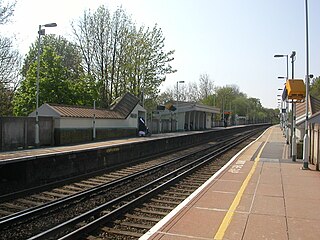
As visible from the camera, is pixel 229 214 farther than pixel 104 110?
No

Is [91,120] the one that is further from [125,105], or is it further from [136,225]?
[136,225]

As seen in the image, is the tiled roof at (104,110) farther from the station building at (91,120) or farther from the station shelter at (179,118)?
the station shelter at (179,118)

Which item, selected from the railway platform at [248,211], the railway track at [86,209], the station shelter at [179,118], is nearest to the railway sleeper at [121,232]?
the railway track at [86,209]

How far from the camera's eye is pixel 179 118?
63625 millimetres

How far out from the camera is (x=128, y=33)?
4900cm

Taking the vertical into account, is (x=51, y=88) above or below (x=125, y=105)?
above

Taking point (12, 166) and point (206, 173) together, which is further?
point (206, 173)

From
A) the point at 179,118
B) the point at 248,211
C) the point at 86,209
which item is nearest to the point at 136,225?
the point at 86,209

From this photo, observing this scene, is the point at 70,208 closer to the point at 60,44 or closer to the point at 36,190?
the point at 36,190

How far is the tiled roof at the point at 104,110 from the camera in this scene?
28.0 metres

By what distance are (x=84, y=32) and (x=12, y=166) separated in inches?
1538

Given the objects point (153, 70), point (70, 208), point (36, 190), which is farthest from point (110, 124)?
point (70, 208)

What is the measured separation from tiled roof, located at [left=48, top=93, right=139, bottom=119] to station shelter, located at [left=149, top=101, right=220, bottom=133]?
865 centimetres

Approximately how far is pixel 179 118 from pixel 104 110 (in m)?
28.7
